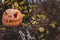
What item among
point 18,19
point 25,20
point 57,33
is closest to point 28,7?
point 25,20

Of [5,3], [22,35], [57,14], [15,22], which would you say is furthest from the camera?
[5,3]

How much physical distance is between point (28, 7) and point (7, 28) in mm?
491

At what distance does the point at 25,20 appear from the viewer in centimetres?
A: 302

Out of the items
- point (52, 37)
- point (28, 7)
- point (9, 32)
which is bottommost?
point (52, 37)

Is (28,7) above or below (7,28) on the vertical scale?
above

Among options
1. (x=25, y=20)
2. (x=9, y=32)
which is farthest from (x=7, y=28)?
(x=25, y=20)

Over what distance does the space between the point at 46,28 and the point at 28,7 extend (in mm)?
449

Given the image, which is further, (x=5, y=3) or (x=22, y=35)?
(x=5, y=3)

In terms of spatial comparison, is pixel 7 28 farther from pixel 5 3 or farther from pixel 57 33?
pixel 57 33

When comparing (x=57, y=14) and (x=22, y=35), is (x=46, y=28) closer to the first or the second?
(x=57, y=14)

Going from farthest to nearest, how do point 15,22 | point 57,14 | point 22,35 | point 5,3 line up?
1. point 5,3
2. point 57,14
3. point 15,22
4. point 22,35

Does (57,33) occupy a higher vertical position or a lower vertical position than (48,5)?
lower

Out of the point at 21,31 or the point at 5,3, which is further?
the point at 5,3

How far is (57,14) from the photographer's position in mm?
2887
